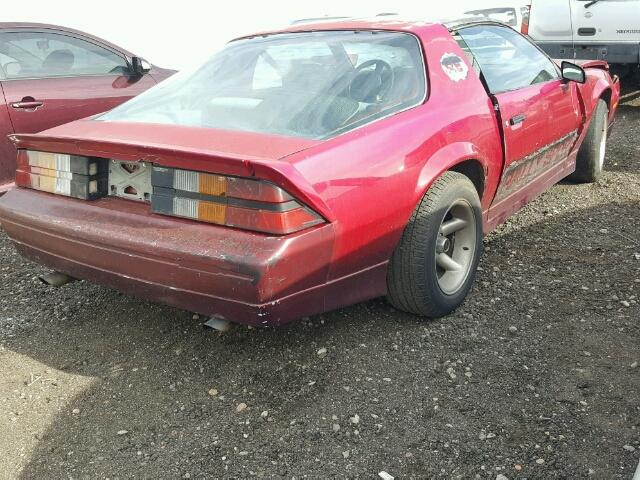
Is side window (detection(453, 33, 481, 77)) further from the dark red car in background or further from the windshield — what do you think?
the dark red car in background

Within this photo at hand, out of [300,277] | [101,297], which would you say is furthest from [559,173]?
[101,297]

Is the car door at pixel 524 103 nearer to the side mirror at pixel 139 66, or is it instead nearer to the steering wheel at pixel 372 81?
the steering wheel at pixel 372 81

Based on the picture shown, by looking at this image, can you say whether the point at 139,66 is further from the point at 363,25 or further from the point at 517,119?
the point at 517,119

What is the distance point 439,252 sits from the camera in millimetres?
2930

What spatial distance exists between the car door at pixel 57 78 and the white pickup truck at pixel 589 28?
5.37 meters

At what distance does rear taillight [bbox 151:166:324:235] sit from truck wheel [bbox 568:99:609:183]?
3.25 m

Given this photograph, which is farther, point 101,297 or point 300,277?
point 101,297

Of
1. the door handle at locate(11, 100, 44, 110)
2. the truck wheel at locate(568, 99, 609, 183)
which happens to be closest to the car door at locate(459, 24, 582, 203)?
the truck wheel at locate(568, 99, 609, 183)

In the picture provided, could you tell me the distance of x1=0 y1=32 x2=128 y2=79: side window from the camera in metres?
4.49

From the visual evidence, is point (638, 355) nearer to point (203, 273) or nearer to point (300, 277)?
point (300, 277)

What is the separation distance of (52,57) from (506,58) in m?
3.29

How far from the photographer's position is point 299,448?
85.2 inches

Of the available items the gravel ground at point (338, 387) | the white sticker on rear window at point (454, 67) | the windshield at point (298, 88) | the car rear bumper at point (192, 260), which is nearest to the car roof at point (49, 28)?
the windshield at point (298, 88)

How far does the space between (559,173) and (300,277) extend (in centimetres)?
270
